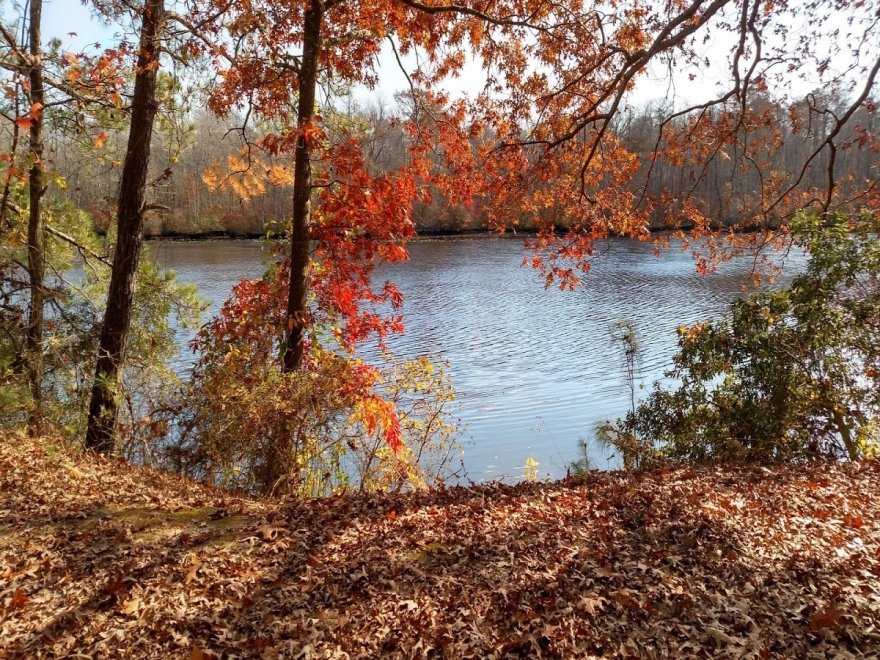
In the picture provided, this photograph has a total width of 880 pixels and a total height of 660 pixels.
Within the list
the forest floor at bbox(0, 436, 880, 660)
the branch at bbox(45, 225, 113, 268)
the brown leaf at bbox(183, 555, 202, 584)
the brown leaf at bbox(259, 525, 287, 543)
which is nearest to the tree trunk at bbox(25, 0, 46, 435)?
the branch at bbox(45, 225, 113, 268)

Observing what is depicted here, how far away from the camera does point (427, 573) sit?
3572 mm

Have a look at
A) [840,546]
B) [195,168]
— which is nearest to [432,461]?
[840,546]

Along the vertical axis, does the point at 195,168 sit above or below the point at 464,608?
above

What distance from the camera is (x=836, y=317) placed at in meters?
7.32

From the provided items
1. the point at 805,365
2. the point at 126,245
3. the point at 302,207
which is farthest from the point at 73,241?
the point at 805,365

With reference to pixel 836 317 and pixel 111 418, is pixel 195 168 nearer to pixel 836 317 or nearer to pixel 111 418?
pixel 111 418

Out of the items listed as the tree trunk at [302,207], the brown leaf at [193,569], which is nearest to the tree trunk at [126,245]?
the tree trunk at [302,207]

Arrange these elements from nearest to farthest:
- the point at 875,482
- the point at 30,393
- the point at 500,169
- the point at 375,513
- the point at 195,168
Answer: the point at 375,513
the point at 875,482
the point at 30,393
the point at 500,169
the point at 195,168

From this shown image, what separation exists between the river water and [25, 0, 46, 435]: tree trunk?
2.67m

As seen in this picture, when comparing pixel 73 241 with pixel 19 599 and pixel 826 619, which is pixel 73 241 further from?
pixel 826 619

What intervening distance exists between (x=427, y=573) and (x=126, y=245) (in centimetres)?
510

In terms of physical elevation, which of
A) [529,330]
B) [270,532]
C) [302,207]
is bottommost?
[529,330]

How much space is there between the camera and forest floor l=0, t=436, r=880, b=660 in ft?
Answer: 9.52

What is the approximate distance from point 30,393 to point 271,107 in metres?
4.46
